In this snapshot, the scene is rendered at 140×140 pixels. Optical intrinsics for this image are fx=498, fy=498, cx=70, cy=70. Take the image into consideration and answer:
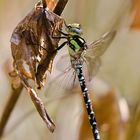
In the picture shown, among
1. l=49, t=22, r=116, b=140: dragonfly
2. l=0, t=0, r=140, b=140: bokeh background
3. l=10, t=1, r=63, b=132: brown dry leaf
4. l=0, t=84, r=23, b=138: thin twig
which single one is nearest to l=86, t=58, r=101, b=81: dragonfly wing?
l=49, t=22, r=116, b=140: dragonfly

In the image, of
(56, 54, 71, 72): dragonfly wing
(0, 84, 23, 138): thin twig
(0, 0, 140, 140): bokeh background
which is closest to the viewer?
(0, 84, 23, 138): thin twig

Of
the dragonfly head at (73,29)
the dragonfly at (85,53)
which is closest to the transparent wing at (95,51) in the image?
the dragonfly at (85,53)

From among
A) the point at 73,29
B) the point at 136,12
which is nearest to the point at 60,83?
the point at 73,29

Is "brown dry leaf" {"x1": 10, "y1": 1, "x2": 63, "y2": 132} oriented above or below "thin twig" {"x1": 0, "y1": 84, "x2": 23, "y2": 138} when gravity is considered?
above

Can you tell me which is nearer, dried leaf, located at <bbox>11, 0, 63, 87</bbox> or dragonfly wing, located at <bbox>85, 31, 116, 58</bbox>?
dried leaf, located at <bbox>11, 0, 63, 87</bbox>

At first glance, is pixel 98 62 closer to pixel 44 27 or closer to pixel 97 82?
pixel 97 82

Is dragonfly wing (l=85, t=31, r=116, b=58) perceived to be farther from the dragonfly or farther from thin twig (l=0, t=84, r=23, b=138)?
thin twig (l=0, t=84, r=23, b=138)
